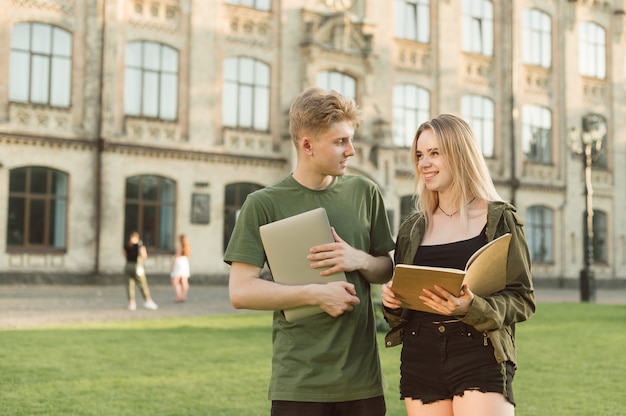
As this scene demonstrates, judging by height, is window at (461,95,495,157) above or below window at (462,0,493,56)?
below

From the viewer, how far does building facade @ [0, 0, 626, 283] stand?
969 inches

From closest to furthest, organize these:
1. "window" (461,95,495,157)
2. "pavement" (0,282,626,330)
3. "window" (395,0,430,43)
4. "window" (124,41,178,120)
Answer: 1. "pavement" (0,282,626,330)
2. "window" (124,41,178,120)
3. "window" (395,0,430,43)
4. "window" (461,95,495,157)

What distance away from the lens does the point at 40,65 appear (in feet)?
81.1

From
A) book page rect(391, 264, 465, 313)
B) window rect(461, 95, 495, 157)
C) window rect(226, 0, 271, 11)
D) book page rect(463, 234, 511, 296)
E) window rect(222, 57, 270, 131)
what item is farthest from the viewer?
window rect(461, 95, 495, 157)

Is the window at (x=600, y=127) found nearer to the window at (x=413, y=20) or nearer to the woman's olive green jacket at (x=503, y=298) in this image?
the window at (x=413, y=20)

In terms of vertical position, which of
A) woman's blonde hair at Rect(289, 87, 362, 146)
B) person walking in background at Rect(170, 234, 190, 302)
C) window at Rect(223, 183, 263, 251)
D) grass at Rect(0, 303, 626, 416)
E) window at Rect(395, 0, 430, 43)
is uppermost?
window at Rect(395, 0, 430, 43)

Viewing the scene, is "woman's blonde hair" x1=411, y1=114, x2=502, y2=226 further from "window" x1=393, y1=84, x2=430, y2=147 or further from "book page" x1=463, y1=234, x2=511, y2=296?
"window" x1=393, y1=84, x2=430, y2=147

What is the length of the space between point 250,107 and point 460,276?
2605cm

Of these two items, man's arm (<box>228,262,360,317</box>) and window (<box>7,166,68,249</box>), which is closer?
man's arm (<box>228,262,360,317</box>)

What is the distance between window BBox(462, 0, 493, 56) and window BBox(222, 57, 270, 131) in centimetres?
1056

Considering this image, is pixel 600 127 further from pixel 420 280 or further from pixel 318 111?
pixel 420 280

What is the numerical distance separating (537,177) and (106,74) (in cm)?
2037

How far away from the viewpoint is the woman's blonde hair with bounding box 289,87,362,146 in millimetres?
3387

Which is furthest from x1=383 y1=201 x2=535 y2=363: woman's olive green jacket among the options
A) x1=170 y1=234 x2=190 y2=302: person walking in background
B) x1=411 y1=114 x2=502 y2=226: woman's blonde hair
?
x1=170 y1=234 x2=190 y2=302: person walking in background
